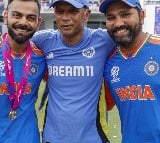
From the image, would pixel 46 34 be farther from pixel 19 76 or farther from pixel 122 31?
pixel 122 31

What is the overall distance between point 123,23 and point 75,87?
708 mm

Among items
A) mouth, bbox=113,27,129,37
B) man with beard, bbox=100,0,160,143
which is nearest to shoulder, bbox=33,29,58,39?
man with beard, bbox=100,0,160,143

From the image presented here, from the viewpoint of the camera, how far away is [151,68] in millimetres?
3238

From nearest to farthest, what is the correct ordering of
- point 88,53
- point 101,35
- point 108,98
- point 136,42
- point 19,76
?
point 136,42
point 19,76
point 88,53
point 101,35
point 108,98

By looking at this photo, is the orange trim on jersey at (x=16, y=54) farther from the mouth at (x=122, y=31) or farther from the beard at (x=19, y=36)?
the mouth at (x=122, y=31)

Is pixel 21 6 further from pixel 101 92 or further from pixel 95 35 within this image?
pixel 101 92

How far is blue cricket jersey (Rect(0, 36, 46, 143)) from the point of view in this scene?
11.2 feet

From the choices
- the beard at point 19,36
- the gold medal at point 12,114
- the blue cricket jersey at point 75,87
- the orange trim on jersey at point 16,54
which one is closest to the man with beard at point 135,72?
the blue cricket jersey at point 75,87

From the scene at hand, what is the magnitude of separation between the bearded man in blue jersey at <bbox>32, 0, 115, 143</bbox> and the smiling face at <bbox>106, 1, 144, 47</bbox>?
339 millimetres

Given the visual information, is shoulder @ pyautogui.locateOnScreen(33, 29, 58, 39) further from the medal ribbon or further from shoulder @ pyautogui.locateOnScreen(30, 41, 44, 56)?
the medal ribbon

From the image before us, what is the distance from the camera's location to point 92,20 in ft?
124

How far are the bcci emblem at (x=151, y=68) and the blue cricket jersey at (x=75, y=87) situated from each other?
490 mm

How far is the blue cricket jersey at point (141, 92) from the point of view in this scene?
3195mm

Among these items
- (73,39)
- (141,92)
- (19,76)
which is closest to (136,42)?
(141,92)
